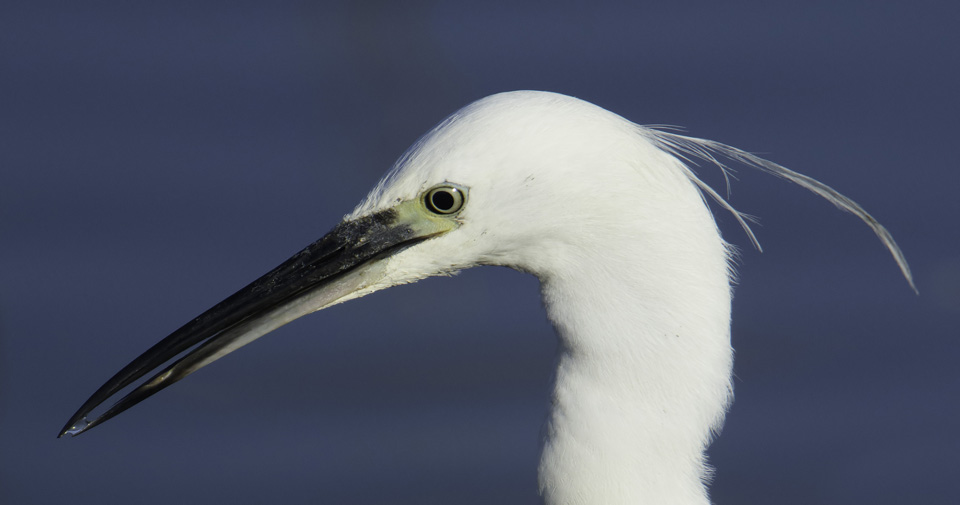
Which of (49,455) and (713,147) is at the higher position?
(713,147)

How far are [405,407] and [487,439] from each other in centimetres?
46

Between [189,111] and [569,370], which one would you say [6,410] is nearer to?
[189,111]

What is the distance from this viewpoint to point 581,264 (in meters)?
2.71

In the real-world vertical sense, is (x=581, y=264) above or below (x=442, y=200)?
below

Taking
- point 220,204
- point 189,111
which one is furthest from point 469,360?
point 189,111

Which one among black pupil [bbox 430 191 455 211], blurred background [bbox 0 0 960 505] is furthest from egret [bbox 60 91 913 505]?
blurred background [bbox 0 0 960 505]

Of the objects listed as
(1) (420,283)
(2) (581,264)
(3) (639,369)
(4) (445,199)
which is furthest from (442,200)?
(1) (420,283)

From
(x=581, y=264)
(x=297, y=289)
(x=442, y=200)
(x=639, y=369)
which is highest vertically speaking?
(x=442, y=200)

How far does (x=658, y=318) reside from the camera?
273 cm

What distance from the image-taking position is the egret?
2627 mm

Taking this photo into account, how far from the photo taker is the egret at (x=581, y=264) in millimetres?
2627

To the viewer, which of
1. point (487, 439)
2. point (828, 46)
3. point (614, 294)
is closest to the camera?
point (614, 294)

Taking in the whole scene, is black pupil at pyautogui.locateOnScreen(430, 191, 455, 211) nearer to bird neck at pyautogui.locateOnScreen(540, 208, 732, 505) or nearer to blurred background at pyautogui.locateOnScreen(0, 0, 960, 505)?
bird neck at pyautogui.locateOnScreen(540, 208, 732, 505)

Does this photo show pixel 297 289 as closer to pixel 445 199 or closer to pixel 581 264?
pixel 445 199
